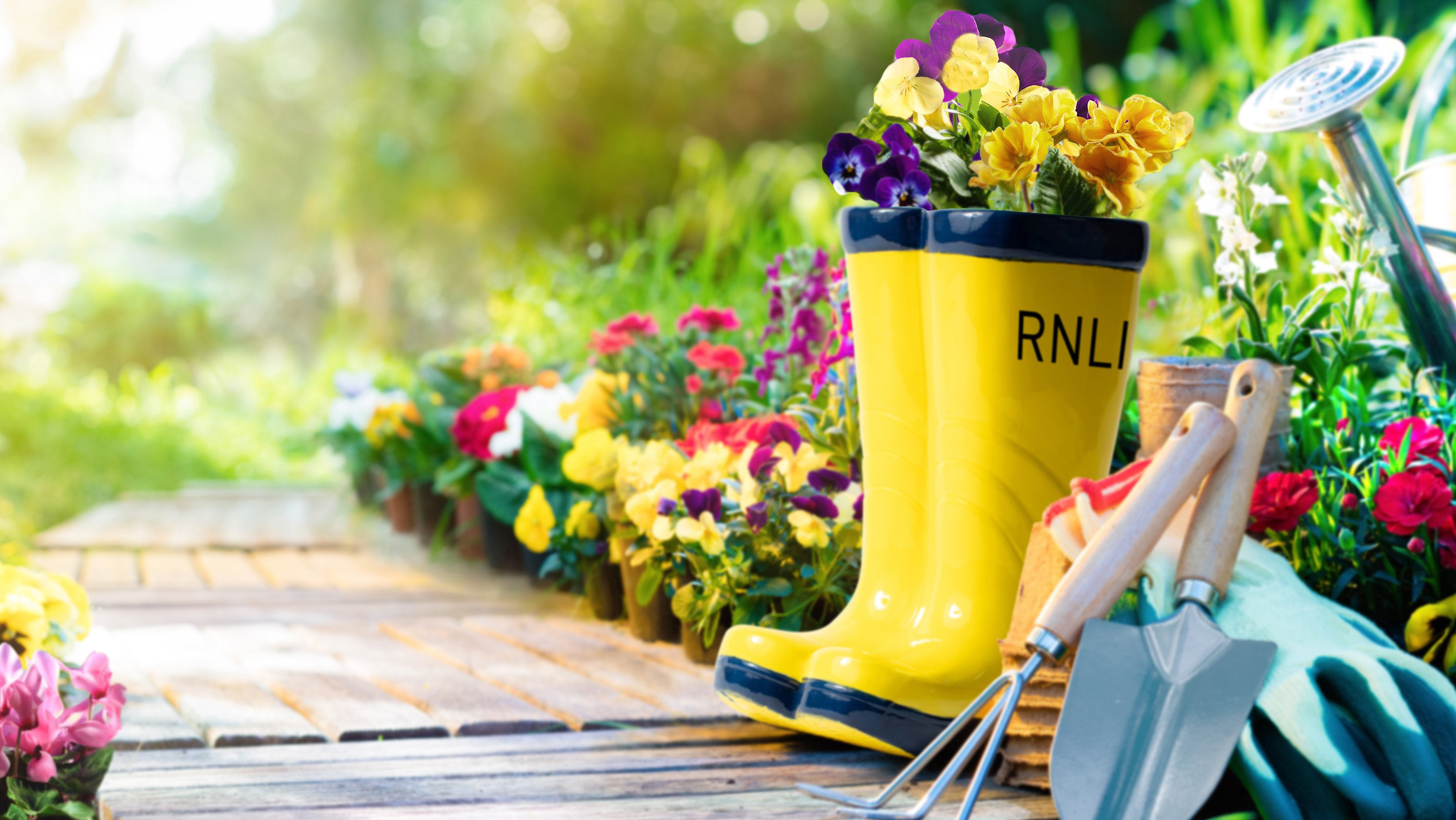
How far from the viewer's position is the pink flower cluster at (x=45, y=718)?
3.32 feet

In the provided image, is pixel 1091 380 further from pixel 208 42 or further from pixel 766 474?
pixel 208 42

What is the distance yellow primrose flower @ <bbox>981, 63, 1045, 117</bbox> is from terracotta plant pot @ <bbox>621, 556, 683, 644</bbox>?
101cm

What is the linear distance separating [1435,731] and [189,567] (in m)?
2.53

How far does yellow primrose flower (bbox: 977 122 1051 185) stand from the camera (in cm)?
117

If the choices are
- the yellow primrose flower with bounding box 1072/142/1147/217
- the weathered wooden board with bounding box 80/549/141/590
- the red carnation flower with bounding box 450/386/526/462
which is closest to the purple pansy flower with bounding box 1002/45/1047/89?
the yellow primrose flower with bounding box 1072/142/1147/217

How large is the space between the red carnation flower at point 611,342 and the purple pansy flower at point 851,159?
1.06 metres

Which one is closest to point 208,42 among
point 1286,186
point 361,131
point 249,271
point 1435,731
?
point 249,271

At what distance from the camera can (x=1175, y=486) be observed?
1.07 m

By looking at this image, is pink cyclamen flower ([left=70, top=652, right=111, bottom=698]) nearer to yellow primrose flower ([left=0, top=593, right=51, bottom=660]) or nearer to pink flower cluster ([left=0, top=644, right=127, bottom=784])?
pink flower cluster ([left=0, top=644, right=127, bottom=784])

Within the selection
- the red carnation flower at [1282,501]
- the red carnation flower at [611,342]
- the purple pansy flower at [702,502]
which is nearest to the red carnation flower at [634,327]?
the red carnation flower at [611,342]

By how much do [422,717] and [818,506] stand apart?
60 centimetres

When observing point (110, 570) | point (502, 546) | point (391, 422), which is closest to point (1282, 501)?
point (502, 546)

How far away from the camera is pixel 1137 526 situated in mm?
1046

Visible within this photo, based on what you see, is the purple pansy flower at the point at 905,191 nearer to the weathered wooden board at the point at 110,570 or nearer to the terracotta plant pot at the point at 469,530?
the terracotta plant pot at the point at 469,530
